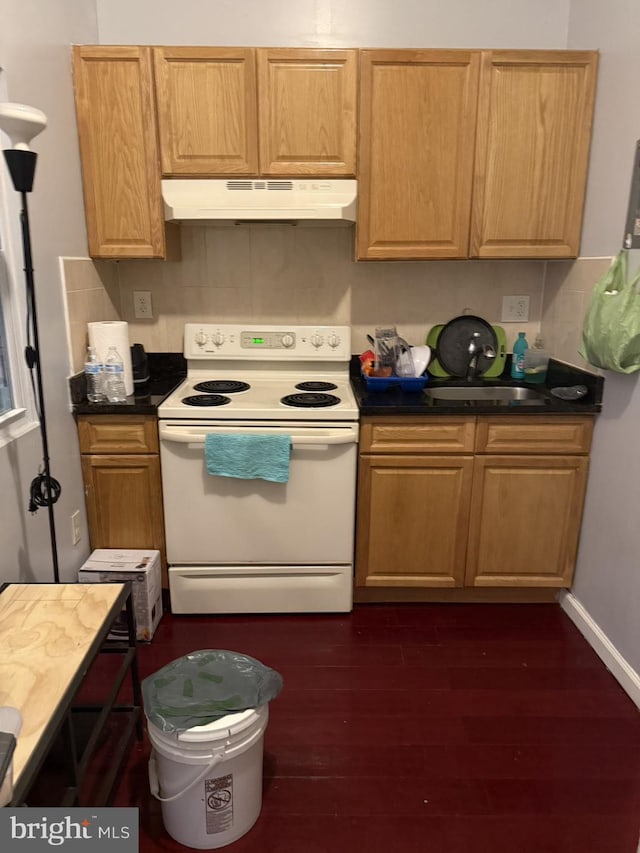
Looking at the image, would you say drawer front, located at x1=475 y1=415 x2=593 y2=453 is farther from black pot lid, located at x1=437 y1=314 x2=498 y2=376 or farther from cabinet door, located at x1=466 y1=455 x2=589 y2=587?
black pot lid, located at x1=437 y1=314 x2=498 y2=376

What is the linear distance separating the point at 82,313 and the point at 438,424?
4.98 feet

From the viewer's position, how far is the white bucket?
1.41 m

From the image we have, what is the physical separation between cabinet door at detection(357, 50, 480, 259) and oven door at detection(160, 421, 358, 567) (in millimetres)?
867

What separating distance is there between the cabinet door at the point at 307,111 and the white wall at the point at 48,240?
2.44 ft

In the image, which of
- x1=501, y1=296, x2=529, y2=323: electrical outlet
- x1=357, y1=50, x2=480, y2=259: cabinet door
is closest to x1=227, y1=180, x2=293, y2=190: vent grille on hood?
x1=357, y1=50, x2=480, y2=259: cabinet door

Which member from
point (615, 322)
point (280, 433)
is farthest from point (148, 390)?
point (615, 322)

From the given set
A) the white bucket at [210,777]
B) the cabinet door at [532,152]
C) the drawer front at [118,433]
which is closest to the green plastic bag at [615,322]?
the cabinet door at [532,152]

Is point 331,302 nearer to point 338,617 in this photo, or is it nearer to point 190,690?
point 338,617

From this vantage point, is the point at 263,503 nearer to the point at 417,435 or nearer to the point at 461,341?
the point at 417,435

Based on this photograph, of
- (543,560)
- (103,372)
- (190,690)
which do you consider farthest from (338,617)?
(103,372)

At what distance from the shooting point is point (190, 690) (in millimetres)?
1504

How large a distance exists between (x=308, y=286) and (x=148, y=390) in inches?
35.6

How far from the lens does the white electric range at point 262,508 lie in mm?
2318

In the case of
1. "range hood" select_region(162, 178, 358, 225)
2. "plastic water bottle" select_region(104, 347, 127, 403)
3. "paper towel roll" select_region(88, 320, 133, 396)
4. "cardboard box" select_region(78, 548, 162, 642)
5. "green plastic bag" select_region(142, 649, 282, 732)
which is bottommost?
"cardboard box" select_region(78, 548, 162, 642)
